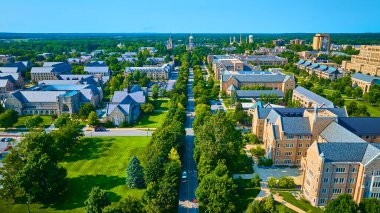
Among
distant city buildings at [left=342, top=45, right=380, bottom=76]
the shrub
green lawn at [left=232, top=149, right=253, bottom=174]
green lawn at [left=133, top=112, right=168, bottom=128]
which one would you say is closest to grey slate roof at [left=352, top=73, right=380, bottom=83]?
distant city buildings at [left=342, top=45, right=380, bottom=76]

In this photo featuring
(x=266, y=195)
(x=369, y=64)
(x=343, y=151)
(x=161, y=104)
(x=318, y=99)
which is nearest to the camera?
(x=343, y=151)

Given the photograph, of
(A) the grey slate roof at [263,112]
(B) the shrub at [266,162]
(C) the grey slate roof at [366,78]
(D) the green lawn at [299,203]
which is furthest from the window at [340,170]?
(C) the grey slate roof at [366,78]

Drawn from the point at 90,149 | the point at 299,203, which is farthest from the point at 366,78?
the point at 90,149

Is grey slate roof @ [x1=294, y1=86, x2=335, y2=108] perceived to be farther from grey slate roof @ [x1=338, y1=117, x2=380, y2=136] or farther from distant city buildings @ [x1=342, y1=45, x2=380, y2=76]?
distant city buildings @ [x1=342, y1=45, x2=380, y2=76]

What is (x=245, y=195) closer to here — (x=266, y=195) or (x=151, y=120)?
(x=266, y=195)

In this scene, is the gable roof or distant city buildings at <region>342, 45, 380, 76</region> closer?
the gable roof

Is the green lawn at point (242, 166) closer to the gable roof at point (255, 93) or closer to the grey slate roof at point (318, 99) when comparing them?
the grey slate roof at point (318, 99)
